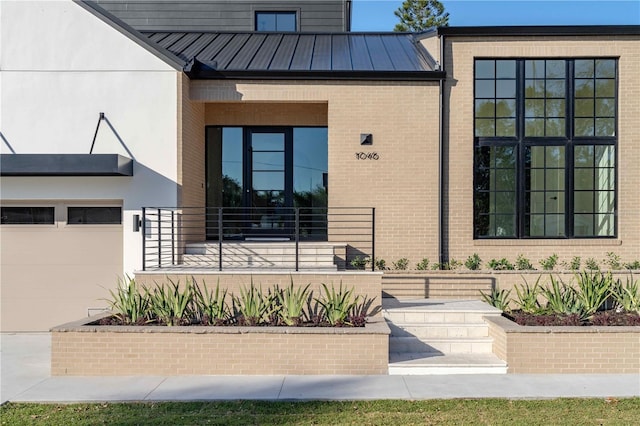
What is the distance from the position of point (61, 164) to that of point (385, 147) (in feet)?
20.9

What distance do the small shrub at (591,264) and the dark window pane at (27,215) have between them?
430 inches

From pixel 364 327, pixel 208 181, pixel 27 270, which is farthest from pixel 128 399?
pixel 208 181

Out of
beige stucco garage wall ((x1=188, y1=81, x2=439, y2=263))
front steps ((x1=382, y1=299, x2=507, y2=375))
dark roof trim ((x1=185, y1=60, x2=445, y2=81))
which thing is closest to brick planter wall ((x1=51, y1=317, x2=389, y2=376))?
front steps ((x1=382, y1=299, x2=507, y2=375))

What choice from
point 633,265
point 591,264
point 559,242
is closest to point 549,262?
point 559,242

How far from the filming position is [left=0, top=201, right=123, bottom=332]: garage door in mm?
9844

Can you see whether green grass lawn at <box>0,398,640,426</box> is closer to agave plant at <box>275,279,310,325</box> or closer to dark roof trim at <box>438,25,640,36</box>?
Answer: agave plant at <box>275,279,310,325</box>

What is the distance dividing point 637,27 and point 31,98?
1253cm

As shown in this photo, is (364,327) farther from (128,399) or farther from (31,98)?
(31,98)

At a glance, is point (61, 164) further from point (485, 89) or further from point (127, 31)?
point (485, 89)

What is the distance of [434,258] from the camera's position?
34.3 feet

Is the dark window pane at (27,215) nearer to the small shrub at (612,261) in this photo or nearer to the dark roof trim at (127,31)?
the dark roof trim at (127,31)

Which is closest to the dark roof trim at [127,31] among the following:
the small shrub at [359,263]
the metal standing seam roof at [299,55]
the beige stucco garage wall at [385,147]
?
the metal standing seam roof at [299,55]

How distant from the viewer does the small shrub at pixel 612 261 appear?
33.7 feet

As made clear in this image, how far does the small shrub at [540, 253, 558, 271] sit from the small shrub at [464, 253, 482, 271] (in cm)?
127
